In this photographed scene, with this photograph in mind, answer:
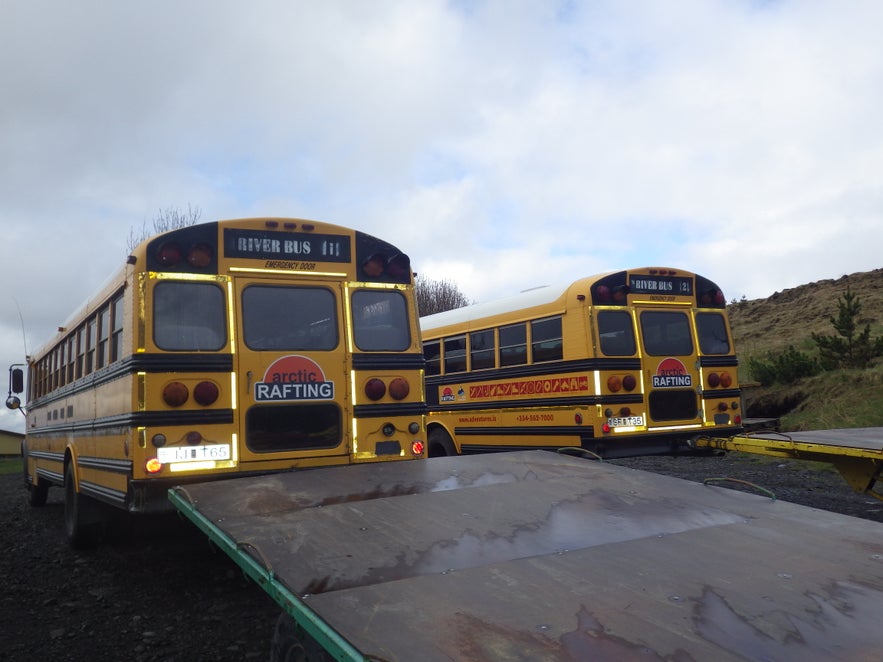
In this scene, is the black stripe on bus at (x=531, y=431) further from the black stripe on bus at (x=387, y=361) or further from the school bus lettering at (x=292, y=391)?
the school bus lettering at (x=292, y=391)

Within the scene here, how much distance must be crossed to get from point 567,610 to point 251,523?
4.90 feet

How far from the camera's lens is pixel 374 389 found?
5.60 meters

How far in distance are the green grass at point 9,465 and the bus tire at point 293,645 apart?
1900cm

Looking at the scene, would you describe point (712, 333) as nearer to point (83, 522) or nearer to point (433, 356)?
point (433, 356)

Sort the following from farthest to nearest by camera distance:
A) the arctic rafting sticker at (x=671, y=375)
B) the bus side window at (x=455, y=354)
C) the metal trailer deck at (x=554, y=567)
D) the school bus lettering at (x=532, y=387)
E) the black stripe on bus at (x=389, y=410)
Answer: the bus side window at (x=455, y=354)
the arctic rafting sticker at (x=671, y=375)
the school bus lettering at (x=532, y=387)
the black stripe on bus at (x=389, y=410)
the metal trailer deck at (x=554, y=567)

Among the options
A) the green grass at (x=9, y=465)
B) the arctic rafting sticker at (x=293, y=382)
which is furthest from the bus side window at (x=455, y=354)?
the green grass at (x=9, y=465)

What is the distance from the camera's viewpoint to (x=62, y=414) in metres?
7.82

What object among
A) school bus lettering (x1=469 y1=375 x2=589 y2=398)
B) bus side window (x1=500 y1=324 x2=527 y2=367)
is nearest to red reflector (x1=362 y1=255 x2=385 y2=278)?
school bus lettering (x1=469 y1=375 x2=589 y2=398)

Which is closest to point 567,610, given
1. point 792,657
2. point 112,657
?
point 792,657

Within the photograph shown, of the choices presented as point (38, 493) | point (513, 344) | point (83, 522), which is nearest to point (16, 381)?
point (38, 493)

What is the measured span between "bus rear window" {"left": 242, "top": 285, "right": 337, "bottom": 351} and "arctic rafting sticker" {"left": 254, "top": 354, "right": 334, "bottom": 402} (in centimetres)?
13

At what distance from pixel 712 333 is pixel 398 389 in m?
5.37

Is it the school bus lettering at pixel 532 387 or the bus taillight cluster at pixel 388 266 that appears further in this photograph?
the school bus lettering at pixel 532 387

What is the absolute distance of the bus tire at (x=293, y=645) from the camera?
7.89 feet
